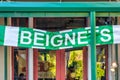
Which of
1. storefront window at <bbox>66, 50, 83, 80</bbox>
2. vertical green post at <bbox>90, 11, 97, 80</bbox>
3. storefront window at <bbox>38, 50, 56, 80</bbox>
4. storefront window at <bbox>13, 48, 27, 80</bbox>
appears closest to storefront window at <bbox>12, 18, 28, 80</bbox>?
storefront window at <bbox>13, 48, 27, 80</bbox>

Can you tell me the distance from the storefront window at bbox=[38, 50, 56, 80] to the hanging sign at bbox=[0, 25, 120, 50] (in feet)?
4.51

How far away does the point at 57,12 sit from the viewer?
30.2 ft

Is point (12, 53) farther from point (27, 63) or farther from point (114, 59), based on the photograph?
point (114, 59)

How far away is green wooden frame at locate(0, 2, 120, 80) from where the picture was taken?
357 inches

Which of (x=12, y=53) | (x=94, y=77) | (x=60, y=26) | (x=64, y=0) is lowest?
(x=94, y=77)

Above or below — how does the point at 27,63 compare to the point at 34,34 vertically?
below

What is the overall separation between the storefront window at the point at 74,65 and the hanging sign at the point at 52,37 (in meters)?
1.43

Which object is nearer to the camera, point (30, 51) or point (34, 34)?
Result: point (34, 34)

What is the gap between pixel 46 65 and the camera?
10859 millimetres

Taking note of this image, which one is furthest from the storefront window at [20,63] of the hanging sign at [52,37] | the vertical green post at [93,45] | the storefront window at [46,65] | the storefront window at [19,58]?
the vertical green post at [93,45]

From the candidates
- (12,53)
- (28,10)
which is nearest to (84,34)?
(28,10)

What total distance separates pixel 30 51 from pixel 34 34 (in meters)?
1.32

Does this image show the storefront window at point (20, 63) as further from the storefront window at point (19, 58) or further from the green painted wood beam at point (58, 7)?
the green painted wood beam at point (58, 7)

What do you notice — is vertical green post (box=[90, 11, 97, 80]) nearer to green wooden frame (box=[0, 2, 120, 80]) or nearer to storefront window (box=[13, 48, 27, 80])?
green wooden frame (box=[0, 2, 120, 80])
